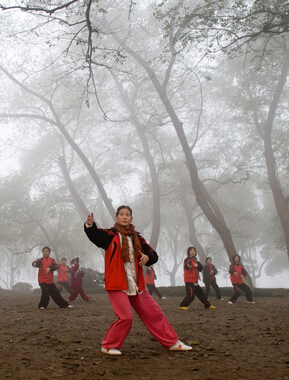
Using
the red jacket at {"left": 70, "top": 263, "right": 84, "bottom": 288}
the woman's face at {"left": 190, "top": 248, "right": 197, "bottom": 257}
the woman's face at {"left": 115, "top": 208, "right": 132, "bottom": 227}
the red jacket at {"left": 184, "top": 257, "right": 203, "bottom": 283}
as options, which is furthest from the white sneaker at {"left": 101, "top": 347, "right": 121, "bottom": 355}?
the red jacket at {"left": 70, "top": 263, "right": 84, "bottom": 288}

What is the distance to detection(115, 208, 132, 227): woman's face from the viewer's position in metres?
4.94

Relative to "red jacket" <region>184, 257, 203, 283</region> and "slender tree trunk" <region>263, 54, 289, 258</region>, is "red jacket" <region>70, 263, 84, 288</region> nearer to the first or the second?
"red jacket" <region>184, 257, 203, 283</region>

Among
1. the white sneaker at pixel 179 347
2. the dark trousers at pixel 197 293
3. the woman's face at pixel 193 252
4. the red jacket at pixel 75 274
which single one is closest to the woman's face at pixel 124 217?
the white sneaker at pixel 179 347

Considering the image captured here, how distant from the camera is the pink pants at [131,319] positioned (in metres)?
4.51

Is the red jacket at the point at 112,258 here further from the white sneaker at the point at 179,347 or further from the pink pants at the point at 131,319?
the white sneaker at the point at 179,347

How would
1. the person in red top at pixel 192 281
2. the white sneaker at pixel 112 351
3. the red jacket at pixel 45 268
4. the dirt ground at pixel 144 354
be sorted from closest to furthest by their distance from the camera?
1. the dirt ground at pixel 144 354
2. the white sneaker at pixel 112 351
3. the red jacket at pixel 45 268
4. the person in red top at pixel 192 281

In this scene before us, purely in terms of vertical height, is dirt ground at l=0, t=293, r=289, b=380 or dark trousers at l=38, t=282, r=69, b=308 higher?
dark trousers at l=38, t=282, r=69, b=308

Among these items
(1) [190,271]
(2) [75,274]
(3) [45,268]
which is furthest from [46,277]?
(1) [190,271]

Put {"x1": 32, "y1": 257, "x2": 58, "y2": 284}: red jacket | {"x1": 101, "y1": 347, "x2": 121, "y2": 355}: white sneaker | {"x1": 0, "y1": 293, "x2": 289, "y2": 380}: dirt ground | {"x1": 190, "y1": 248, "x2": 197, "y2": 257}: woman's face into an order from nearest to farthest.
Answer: {"x1": 0, "y1": 293, "x2": 289, "y2": 380}: dirt ground, {"x1": 101, "y1": 347, "x2": 121, "y2": 355}: white sneaker, {"x1": 32, "y1": 257, "x2": 58, "y2": 284}: red jacket, {"x1": 190, "y1": 248, "x2": 197, "y2": 257}: woman's face

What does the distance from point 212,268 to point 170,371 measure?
10.5 metres

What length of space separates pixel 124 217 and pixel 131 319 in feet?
4.22

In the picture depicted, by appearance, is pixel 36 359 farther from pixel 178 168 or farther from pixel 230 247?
pixel 178 168

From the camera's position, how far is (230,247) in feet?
54.0

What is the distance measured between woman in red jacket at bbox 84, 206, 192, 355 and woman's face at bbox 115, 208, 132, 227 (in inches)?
3.1
